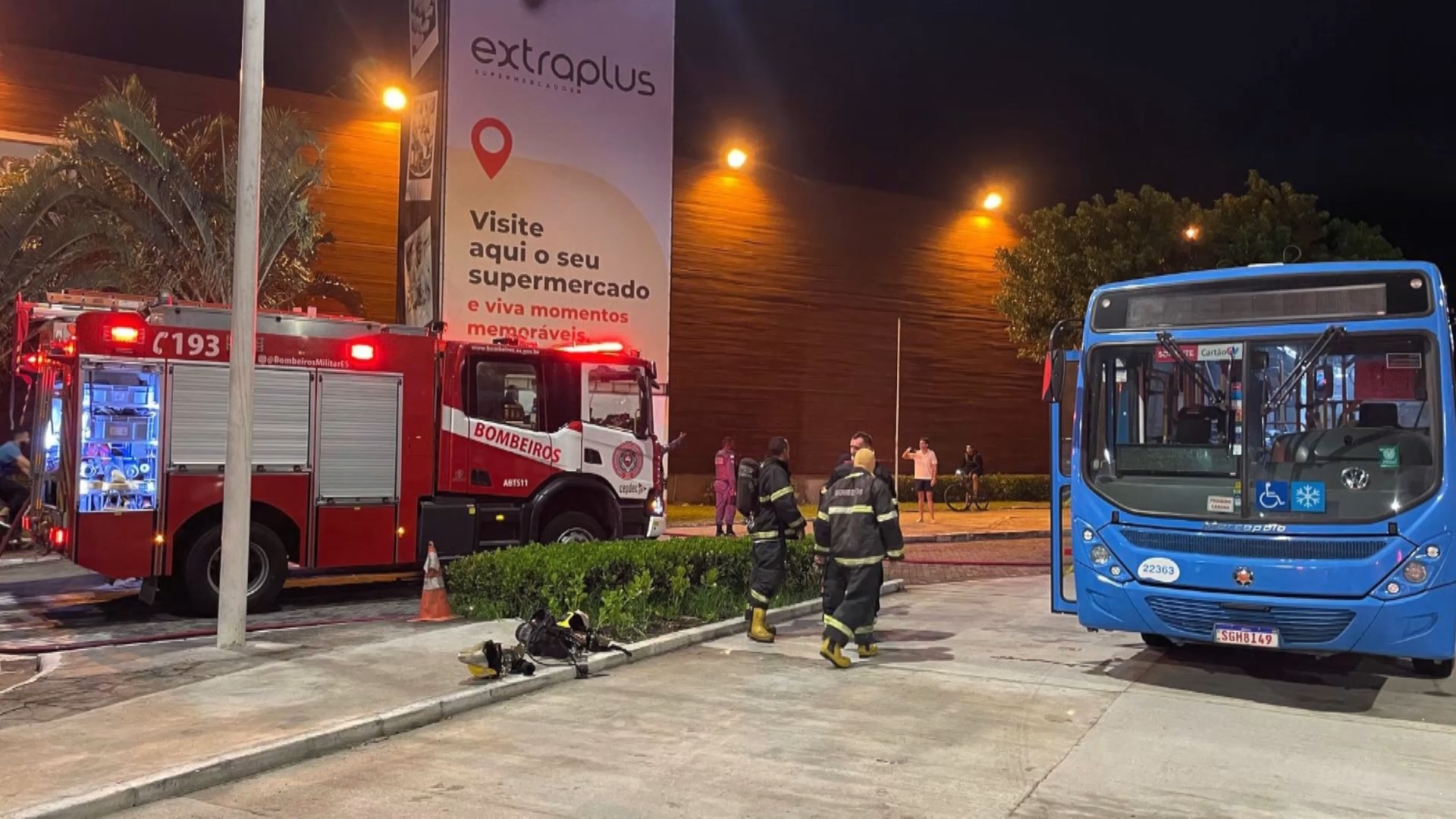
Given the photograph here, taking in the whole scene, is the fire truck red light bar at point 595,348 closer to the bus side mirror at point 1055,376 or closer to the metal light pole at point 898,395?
the bus side mirror at point 1055,376

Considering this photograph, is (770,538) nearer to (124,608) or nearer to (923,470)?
(124,608)

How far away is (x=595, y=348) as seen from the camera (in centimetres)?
1307

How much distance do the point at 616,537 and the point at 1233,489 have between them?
7236 mm

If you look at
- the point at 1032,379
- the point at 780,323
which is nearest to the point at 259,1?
the point at 780,323

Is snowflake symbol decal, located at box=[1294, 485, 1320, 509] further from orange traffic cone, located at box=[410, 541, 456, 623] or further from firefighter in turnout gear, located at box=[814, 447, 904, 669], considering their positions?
orange traffic cone, located at box=[410, 541, 456, 623]

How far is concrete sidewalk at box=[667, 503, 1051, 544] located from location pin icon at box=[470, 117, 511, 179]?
741 cm

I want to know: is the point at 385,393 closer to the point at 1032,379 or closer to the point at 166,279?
the point at 166,279

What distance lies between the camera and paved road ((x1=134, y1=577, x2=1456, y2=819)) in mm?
5281

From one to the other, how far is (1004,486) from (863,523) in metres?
23.5

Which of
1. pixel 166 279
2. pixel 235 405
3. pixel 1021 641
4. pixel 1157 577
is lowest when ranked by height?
pixel 1021 641

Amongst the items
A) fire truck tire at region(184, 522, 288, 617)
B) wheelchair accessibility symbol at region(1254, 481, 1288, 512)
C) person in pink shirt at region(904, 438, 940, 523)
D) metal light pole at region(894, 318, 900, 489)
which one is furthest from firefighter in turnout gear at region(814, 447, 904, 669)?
metal light pole at region(894, 318, 900, 489)

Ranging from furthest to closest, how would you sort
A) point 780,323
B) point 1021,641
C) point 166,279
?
point 780,323 → point 166,279 → point 1021,641

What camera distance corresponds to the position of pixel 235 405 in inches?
338

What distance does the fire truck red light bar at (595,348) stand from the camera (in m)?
12.8
